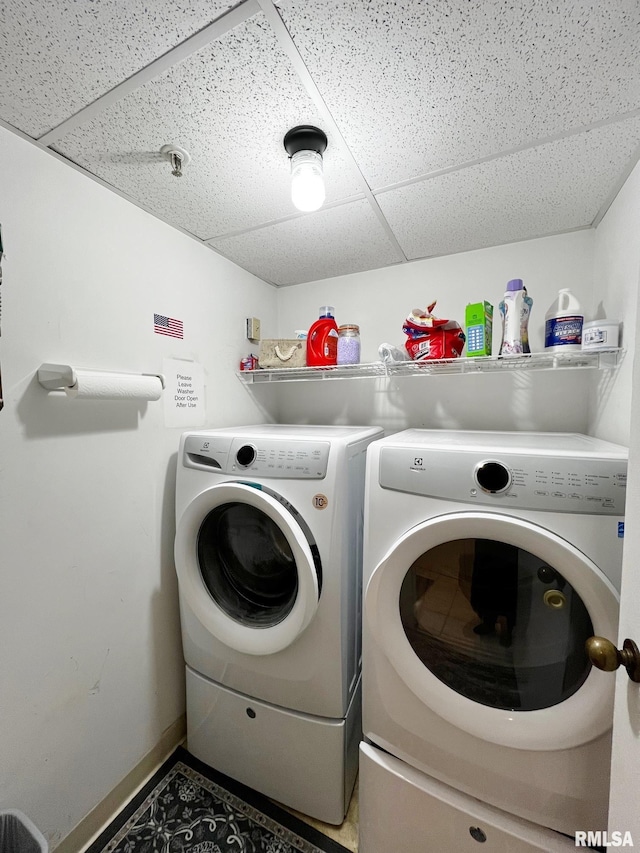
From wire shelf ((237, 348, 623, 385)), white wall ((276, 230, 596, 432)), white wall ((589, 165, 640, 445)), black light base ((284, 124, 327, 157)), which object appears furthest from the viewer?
white wall ((276, 230, 596, 432))

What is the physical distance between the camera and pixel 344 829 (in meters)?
1.11

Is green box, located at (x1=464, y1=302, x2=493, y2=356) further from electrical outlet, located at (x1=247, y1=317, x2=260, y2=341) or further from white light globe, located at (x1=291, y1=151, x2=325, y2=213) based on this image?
electrical outlet, located at (x1=247, y1=317, x2=260, y2=341)

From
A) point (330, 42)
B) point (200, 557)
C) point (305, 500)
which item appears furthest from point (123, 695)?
point (330, 42)

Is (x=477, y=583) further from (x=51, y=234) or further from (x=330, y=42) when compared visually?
(x=51, y=234)

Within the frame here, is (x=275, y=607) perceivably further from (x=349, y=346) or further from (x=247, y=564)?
(x=349, y=346)

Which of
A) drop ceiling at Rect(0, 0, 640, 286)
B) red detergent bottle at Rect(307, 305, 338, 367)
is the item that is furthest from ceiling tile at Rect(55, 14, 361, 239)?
red detergent bottle at Rect(307, 305, 338, 367)

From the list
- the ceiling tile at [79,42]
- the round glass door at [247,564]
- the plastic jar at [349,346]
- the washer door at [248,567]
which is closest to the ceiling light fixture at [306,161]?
the ceiling tile at [79,42]

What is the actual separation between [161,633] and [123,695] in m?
0.20

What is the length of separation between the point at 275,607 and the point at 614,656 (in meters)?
0.94

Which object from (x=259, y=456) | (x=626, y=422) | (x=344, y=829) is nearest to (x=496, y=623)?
(x=626, y=422)

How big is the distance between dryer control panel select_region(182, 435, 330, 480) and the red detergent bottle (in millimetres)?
584

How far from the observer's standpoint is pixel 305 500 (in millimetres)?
1030

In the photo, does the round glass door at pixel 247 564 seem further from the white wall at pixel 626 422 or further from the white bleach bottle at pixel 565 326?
the white bleach bottle at pixel 565 326

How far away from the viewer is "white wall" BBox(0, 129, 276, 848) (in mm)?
Answer: 905
